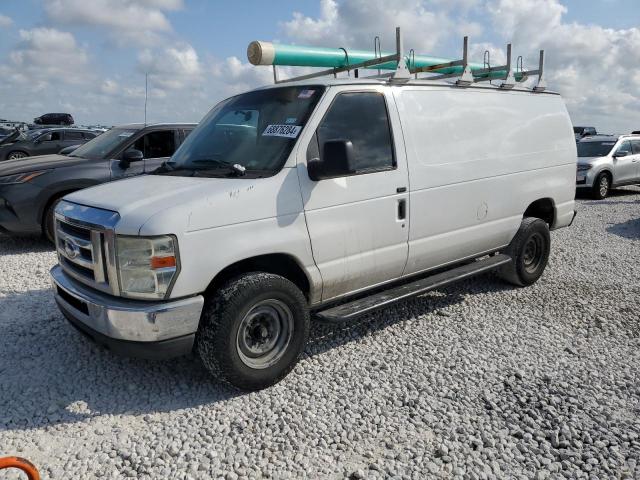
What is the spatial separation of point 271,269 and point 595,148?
13999mm

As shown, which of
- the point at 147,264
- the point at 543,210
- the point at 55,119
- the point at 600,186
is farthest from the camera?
the point at 55,119

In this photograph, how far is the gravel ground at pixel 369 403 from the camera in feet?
9.45

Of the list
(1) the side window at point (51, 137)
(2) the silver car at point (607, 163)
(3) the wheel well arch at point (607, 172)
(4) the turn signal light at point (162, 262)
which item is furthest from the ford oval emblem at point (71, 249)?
(1) the side window at point (51, 137)

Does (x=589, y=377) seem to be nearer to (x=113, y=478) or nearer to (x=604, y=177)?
(x=113, y=478)

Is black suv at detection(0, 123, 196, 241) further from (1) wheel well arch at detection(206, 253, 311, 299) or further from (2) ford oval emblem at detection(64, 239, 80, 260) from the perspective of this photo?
(1) wheel well arch at detection(206, 253, 311, 299)

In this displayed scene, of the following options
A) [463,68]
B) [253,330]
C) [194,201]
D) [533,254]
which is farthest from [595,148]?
[194,201]

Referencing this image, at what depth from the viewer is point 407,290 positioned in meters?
4.38

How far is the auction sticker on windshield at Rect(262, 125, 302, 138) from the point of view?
3.71 metres

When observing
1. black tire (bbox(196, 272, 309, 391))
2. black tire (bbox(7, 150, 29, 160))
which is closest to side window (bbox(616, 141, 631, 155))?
black tire (bbox(196, 272, 309, 391))

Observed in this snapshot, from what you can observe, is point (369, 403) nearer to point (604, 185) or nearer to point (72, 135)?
point (604, 185)

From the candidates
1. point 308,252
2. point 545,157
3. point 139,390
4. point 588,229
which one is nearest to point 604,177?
point 588,229

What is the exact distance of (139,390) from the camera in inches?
144

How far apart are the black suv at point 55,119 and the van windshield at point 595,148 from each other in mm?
34682

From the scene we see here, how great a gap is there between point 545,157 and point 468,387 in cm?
312
